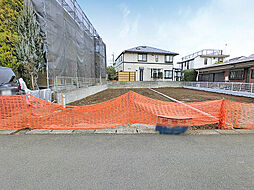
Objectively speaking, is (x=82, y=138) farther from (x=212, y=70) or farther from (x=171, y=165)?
(x=212, y=70)

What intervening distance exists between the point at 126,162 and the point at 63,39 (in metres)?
7.74

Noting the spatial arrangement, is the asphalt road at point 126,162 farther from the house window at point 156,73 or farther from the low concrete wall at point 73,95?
the house window at point 156,73

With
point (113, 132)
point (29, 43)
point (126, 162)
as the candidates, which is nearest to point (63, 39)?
point (29, 43)

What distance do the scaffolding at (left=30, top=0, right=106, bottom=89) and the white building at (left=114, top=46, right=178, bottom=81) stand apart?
535 inches

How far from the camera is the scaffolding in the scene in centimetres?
620

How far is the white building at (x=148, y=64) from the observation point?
2398cm

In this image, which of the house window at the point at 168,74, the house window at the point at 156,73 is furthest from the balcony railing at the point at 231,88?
the house window at the point at 168,74

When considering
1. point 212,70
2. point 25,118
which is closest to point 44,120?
point 25,118

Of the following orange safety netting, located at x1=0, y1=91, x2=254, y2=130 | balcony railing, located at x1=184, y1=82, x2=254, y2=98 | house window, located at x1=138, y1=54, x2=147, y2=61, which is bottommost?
orange safety netting, located at x1=0, y1=91, x2=254, y2=130

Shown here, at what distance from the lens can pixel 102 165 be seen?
2172 mm

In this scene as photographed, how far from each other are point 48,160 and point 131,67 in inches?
901

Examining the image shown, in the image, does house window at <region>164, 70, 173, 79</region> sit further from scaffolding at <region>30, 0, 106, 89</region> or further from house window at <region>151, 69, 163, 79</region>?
scaffolding at <region>30, 0, 106, 89</region>

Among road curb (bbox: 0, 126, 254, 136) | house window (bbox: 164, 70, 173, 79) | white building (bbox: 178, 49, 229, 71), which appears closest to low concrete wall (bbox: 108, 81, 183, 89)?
house window (bbox: 164, 70, 173, 79)

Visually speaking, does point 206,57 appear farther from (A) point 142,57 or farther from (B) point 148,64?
(A) point 142,57
